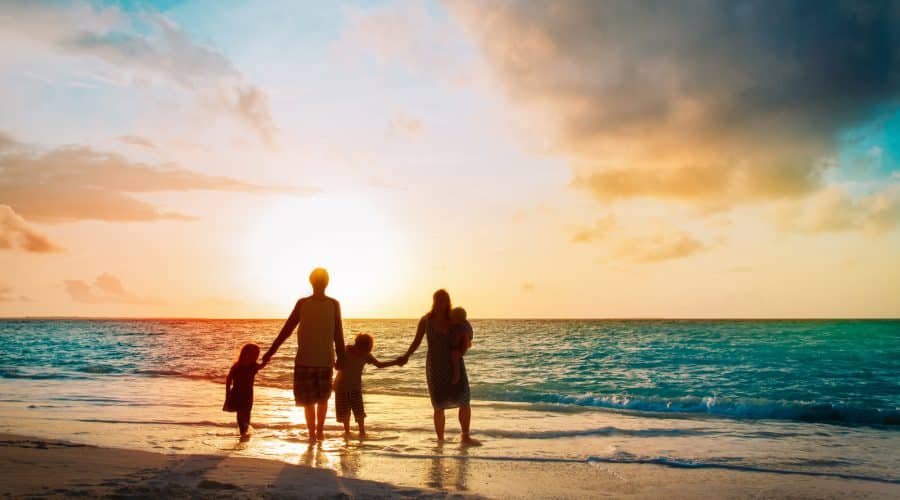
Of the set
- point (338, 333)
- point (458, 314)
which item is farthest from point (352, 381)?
point (458, 314)

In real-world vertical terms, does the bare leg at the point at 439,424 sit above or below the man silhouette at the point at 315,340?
below

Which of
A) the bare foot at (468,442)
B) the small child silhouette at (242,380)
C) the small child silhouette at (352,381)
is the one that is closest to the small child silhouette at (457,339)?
the bare foot at (468,442)

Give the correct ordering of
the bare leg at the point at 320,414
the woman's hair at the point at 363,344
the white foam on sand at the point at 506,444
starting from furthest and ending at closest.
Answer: the woman's hair at the point at 363,344
the bare leg at the point at 320,414
the white foam on sand at the point at 506,444

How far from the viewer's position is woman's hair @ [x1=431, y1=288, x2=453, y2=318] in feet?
26.8

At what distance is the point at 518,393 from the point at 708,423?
6.34 metres

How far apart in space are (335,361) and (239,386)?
137 centimetres

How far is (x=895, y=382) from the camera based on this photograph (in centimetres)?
2328

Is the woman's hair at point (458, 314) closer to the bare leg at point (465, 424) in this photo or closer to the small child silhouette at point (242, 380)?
the bare leg at point (465, 424)

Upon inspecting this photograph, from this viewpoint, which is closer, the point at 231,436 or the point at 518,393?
the point at 231,436

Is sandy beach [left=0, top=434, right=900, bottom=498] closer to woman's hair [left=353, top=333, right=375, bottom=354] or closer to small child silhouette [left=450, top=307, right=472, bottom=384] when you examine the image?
small child silhouette [left=450, top=307, right=472, bottom=384]

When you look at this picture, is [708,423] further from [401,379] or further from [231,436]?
[401,379]

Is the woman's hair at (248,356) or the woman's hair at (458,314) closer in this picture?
the woman's hair at (458,314)

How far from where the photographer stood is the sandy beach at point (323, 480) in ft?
16.6

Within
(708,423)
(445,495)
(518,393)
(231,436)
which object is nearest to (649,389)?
(518,393)
